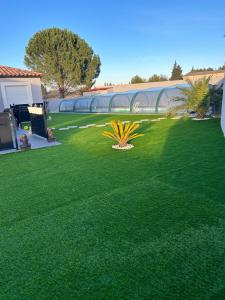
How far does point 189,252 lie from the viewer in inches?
112

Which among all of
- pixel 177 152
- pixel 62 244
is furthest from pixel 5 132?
pixel 62 244

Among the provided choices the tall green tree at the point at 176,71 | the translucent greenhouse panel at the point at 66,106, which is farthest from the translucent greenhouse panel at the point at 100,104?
the tall green tree at the point at 176,71

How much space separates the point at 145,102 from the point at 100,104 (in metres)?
5.05

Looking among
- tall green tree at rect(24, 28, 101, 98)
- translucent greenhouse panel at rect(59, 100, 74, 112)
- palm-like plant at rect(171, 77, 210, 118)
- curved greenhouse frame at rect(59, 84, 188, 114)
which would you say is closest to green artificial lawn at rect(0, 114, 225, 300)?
palm-like plant at rect(171, 77, 210, 118)

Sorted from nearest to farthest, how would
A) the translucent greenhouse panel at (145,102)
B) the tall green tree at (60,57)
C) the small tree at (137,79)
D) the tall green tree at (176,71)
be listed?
the translucent greenhouse panel at (145,102) < the tall green tree at (60,57) < the small tree at (137,79) < the tall green tree at (176,71)

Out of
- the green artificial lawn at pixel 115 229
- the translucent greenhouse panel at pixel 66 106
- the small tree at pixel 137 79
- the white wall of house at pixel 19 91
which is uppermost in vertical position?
the small tree at pixel 137 79

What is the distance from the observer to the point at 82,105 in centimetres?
2420

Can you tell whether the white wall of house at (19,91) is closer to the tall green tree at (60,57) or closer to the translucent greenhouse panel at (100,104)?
the translucent greenhouse panel at (100,104)

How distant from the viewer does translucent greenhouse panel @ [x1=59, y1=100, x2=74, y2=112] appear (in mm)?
25919

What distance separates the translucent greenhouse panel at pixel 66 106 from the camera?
2592 cm

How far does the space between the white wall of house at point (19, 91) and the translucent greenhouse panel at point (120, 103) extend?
634 cm

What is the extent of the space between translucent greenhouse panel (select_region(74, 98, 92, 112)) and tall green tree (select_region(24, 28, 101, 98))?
13.8 meters

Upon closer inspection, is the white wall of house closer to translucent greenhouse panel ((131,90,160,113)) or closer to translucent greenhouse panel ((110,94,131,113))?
translucent greenhouse panel ((110,94,131,113))

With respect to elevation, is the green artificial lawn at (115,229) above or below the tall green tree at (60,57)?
below
